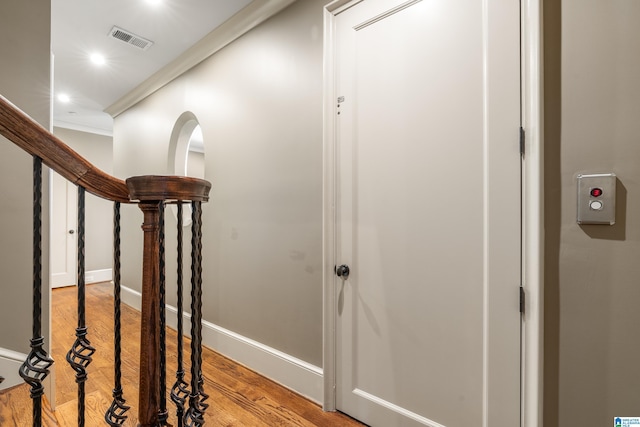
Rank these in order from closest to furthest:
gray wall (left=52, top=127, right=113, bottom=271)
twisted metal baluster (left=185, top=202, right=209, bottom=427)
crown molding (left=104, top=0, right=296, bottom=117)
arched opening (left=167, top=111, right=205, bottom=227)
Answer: twisted metal baluster (left=185, top=202, right=209, bottom=427) → crown molding (left=104, top=0, right=296, bottom=117) → arched opening (left=167, top=111, right=205, bottom=227) → gray wall (left=52, top=127, right=113, bottom=271)

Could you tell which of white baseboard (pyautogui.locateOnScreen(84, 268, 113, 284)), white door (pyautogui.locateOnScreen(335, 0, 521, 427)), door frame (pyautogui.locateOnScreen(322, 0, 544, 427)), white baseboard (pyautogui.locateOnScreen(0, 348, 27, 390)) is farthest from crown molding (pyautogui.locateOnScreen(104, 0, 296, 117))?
white baseboard (pyautogui.locateOnScreen(84, 268, 113, 284))

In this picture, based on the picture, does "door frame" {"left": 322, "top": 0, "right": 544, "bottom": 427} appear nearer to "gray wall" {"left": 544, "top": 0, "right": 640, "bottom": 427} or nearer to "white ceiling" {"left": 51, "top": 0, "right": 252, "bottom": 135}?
"gray wall" {"left": 544, "top": 0, "right": 640, "bottom": 427}

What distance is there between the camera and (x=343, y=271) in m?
1.80

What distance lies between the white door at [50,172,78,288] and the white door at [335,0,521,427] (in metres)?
5.51

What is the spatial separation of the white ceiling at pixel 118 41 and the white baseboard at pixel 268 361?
259 cm

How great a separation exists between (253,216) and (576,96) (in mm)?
2020

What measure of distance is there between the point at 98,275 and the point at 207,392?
4652 millimetres

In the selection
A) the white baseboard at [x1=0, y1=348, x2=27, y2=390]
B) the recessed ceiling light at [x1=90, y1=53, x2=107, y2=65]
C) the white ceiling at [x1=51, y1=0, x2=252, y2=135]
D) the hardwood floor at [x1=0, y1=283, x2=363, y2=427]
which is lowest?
the hardwood floor at [x1=0, y1=283, x2=363, y2=427]

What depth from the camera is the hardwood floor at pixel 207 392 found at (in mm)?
1710

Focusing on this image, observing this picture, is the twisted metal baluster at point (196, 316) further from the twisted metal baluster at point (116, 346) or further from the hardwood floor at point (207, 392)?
the hardwood floor at point (207, 392)

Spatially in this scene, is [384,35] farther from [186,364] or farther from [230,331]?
[186,364]

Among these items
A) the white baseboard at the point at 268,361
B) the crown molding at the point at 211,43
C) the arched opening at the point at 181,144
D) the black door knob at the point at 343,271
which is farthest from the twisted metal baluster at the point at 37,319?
the arched opening at the point at 181,144

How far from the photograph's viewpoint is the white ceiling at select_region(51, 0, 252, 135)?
2326 mm

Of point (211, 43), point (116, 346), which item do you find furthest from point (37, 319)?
point (211, 43)
